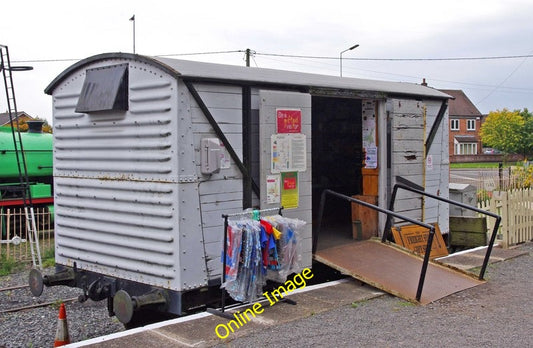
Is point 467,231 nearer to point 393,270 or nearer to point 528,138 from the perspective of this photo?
point 393,270

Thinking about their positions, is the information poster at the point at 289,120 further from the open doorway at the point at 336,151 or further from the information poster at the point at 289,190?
the open doorway at the point at 336,151

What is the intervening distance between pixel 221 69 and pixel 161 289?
8.46 ft

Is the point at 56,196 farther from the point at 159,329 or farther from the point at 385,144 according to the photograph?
the point at 385,144

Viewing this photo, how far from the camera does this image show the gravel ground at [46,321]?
291 inches

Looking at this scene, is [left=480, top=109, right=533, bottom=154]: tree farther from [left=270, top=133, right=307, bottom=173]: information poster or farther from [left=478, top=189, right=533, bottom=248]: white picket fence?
[left=270, top=133, right=307, bottom=173]: information poster

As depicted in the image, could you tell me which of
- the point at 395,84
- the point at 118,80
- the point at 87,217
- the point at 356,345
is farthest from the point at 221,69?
the point at 395,84

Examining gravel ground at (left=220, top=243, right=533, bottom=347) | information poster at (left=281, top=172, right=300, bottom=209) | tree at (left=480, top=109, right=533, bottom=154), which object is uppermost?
tree at (left=480, top=109, right=533, bottom=154)

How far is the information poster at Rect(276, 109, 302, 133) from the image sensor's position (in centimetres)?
705

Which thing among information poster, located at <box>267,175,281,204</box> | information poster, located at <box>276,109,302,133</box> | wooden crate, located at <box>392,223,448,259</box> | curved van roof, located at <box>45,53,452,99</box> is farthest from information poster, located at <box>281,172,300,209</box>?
wooden crate, located at <box>392,223,448,259</box>

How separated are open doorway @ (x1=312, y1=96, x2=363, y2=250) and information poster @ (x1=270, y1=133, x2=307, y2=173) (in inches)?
153

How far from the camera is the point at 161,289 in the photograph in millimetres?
6371

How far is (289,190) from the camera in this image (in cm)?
727

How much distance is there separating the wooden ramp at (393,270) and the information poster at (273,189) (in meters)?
1.20

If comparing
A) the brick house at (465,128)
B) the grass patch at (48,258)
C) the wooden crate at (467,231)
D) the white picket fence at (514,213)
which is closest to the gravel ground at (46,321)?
the grass patch at (48,258)
